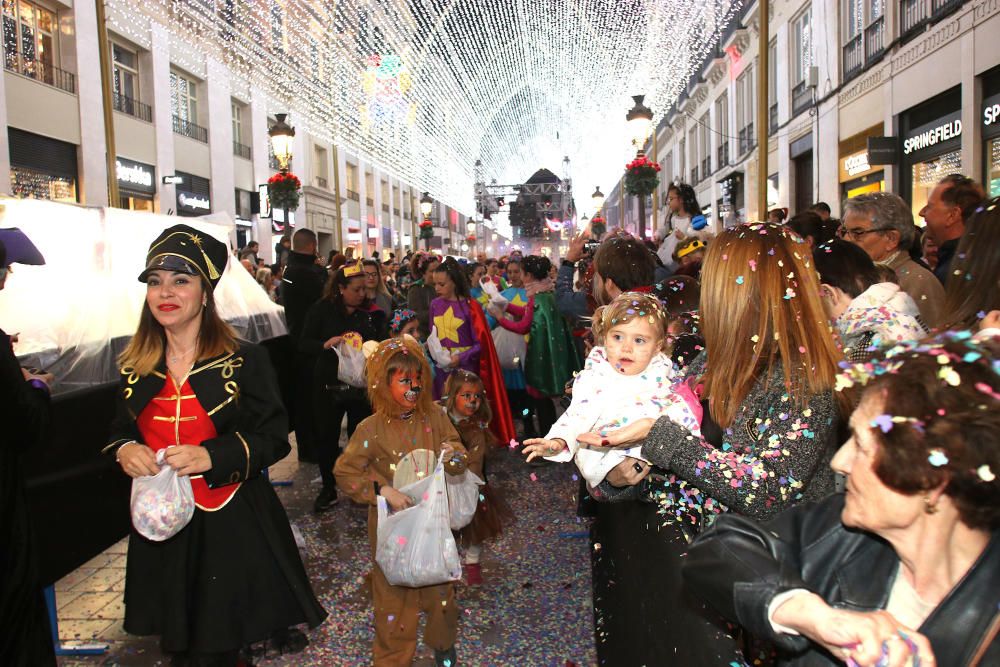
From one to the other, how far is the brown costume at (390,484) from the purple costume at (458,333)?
9.64 ft

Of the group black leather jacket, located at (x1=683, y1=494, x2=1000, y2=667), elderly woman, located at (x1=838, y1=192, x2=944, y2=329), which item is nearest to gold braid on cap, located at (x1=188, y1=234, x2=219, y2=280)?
black leather jacket, located at (x1=683, y1=494, x2=1000, y2=667)

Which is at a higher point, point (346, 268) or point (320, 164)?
point (320, 164)

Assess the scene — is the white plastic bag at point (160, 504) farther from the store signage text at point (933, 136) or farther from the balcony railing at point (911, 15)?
the balcony railing at point (911, 15)

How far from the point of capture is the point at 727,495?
1.95m

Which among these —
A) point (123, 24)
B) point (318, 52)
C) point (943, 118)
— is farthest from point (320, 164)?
point (943, 118)

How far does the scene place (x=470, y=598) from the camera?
4.60m

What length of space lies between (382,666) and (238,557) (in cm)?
95

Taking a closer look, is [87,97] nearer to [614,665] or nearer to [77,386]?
[77,386]

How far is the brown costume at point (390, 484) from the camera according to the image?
11.5 ft

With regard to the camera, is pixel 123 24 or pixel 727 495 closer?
pixel 727 495

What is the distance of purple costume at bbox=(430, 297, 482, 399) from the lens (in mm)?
7031

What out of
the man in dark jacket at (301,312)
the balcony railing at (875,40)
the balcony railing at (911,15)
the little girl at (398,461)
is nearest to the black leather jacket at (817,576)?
the little girl at (398,461)

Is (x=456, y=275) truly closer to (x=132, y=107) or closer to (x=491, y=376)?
(x=491, y=376)

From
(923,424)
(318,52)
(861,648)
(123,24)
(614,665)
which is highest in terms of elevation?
(123,24)
